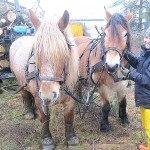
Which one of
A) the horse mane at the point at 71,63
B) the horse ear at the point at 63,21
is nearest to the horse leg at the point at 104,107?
the horse mane at the point at 71,63

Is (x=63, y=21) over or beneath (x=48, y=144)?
over

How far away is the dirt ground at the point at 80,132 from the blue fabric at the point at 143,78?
913mm

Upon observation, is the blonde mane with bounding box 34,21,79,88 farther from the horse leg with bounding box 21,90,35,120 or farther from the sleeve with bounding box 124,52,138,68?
the horse leg with bounding box 21,90,35,120

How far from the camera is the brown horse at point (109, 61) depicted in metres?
3.41

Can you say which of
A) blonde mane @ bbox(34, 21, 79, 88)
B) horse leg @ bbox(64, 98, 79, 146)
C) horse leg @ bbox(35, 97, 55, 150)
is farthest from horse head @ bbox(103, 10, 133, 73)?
horse leg @ bbox(35, 97, 55, 150)

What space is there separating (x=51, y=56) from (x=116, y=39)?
106cm

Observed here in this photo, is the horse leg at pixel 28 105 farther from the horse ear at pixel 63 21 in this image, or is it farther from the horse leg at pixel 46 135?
the horse ear at pixel 63 21

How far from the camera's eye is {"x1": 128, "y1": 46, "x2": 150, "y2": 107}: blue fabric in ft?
9.87

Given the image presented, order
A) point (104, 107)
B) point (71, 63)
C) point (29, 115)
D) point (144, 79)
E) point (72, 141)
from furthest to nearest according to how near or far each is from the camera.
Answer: point (29, 115) → point (104, 107) → point (72, 141) → point (71, 63) → point (144, 79)

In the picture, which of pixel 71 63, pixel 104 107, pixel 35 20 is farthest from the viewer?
pixel 104 107

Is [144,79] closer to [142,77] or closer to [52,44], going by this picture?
[142,77]

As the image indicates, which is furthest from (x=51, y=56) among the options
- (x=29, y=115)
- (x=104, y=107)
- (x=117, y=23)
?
(x=29, y=115)

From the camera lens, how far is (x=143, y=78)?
3002 millimetres

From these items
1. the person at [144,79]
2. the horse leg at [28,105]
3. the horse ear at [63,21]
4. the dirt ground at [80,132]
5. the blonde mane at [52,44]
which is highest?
the horse ear at [63,21]
